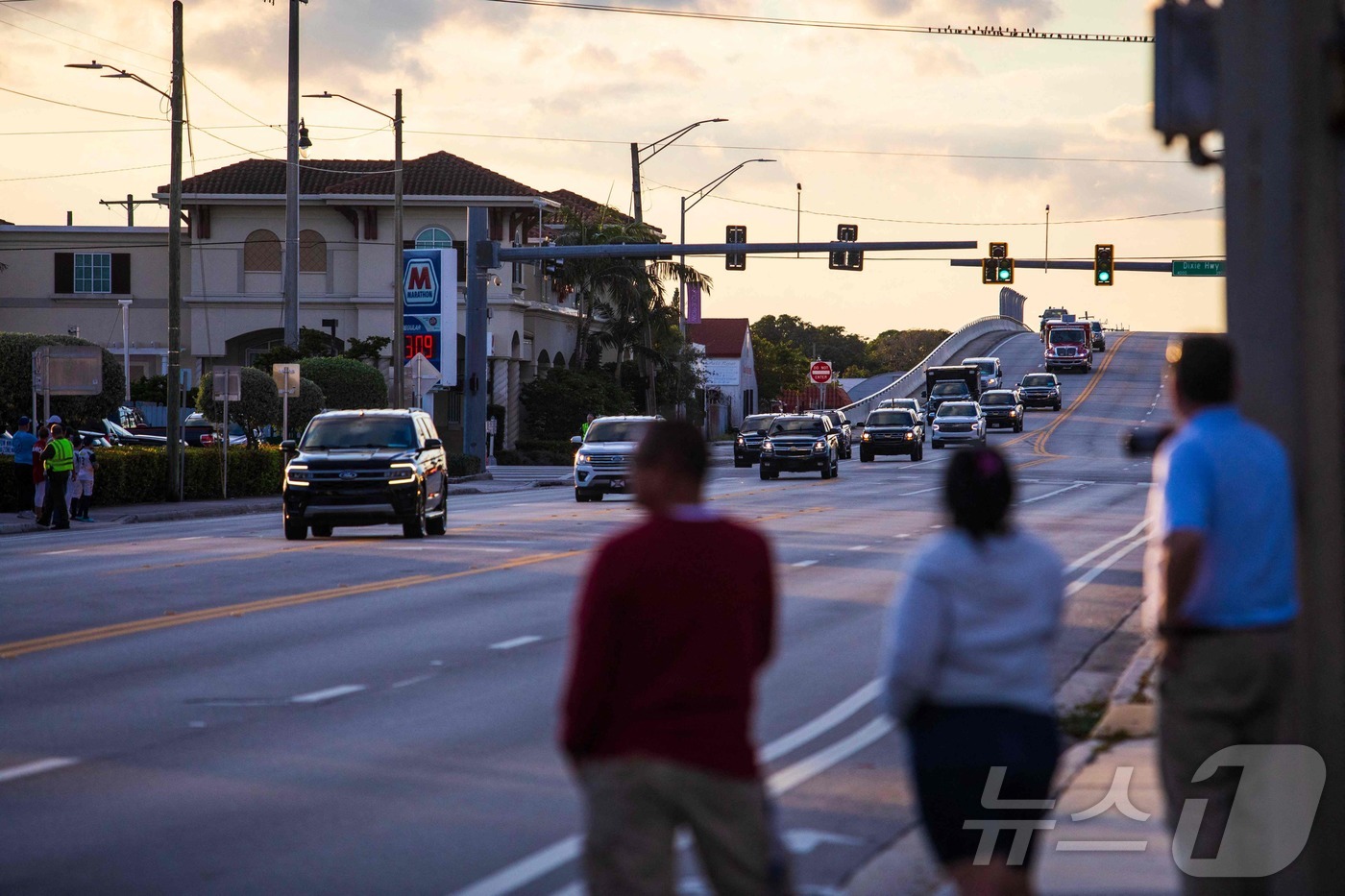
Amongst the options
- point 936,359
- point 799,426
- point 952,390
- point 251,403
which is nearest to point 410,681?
point 251,403

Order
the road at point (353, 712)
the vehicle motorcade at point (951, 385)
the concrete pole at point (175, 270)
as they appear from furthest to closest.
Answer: the vehicle motorcade at point (951, 385), the concrete pole at point (175, 270), the road at point (353, 712)

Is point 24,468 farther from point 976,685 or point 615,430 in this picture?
point 976,685

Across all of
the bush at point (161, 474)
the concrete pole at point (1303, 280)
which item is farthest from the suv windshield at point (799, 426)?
the concrete pole at point (1303, 280)

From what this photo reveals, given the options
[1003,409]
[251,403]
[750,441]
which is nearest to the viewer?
[251,403]

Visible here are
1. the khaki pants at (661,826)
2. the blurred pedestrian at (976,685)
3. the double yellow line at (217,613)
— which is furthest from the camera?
the double yellow line at (217,613)

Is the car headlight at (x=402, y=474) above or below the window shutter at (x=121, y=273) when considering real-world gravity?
below

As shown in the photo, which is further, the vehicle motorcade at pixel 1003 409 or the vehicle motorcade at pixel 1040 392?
the vehicle motorcade at pixel 1040 392

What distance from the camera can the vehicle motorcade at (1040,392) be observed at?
8819cm

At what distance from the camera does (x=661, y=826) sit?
448cm

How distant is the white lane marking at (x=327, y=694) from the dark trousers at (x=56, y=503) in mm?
19844

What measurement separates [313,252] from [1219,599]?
2501 inches

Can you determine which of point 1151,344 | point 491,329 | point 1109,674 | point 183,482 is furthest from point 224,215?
point 1151,344

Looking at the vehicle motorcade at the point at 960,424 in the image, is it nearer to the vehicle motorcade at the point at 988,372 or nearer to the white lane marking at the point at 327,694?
the vehicle motorcade at the point at 988,372

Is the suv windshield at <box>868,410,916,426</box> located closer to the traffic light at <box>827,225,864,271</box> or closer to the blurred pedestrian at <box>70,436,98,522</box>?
the traffic light at <box>827,225,864,271</box>
